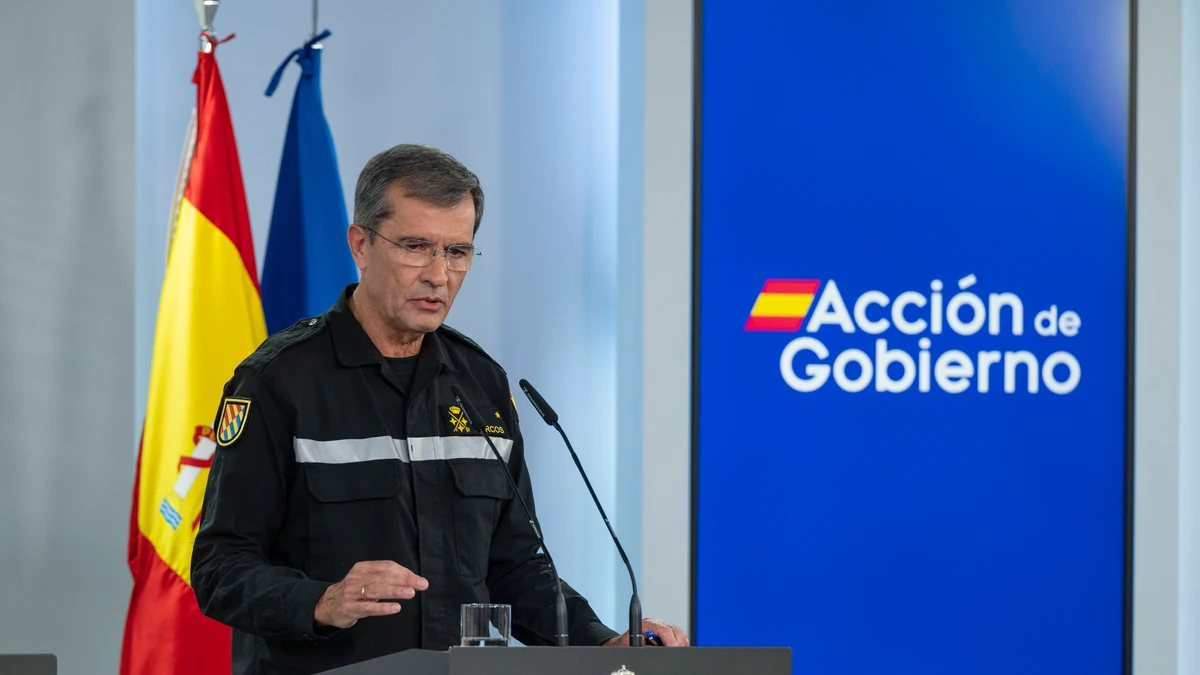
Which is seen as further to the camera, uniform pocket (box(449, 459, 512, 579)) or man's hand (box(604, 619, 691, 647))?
uniform pocket (box(449, 459, 512, 579))

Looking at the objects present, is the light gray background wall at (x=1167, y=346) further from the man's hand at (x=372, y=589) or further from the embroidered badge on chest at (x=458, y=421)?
the man's hand at (x=372, y=589)

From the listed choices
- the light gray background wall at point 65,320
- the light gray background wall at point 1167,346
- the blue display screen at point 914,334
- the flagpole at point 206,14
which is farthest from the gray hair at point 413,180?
the light gray background wall at point 1167,346

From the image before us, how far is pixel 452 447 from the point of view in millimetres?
1963

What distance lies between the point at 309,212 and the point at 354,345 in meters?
1.22

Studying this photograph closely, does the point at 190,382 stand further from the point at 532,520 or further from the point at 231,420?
the point at 532,520

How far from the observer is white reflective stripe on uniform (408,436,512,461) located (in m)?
1.94

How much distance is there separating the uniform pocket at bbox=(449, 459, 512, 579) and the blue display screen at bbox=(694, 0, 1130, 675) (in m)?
1.35

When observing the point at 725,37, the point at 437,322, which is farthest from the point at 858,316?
the point at 437,322

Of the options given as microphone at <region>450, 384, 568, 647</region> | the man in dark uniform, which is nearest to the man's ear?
the man in dark uniform

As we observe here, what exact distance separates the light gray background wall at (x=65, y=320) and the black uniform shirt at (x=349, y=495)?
4.91 ft

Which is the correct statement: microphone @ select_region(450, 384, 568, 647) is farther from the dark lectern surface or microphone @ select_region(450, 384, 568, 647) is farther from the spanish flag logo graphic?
the spanish flag logo graphic

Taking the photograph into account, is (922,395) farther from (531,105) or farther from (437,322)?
(437,322)

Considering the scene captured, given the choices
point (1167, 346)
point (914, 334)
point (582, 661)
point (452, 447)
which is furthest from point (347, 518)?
point (1167, 346)

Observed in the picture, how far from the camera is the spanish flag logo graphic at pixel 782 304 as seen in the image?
10.7 ft
